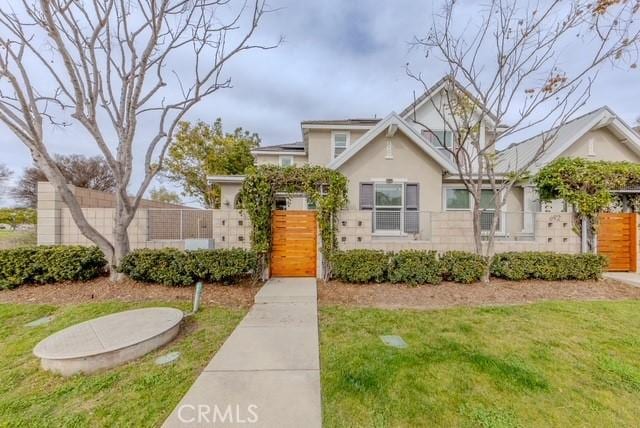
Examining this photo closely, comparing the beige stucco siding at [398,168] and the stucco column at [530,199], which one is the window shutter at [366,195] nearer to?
the beige stucco siding at [398,168]

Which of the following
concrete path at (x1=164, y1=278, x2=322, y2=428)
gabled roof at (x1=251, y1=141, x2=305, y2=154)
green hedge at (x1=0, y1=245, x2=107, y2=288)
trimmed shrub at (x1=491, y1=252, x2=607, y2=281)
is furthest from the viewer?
gabled roof at (x1=251, y1=141, x2=305, y2=154)

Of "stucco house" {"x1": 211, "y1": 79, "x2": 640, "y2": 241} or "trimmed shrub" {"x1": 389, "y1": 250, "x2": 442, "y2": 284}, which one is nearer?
"trimmed shrub" {"x1": 389, "y1": 250, "x2": 442, "y2": 284}

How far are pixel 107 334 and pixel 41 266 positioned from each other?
4.79 meters

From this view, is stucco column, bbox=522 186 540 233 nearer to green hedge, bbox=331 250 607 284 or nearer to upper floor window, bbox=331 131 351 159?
green hedge, bbox=331 250 607 284

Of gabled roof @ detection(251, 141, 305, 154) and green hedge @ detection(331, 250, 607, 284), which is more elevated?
gabled roof @ detection(251, 141, 305, 154)

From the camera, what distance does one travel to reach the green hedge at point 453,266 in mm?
7211

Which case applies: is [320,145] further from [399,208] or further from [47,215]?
[47,215]

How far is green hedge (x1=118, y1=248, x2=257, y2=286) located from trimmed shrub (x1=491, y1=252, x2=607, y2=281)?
24.5 feet

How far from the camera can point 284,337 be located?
13.9 feet

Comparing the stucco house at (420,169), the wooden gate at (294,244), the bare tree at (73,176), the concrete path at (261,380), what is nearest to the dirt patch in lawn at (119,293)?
the wooden gate at (294,244)

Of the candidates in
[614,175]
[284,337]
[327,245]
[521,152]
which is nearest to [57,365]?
[284,337]

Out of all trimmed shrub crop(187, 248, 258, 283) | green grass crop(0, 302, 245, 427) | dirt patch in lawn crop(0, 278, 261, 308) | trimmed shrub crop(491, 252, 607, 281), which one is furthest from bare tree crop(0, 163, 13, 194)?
trimmed shrub crop(491, 252, 607, 281)

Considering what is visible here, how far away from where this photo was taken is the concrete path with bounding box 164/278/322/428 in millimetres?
2508

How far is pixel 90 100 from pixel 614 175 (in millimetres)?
16111
